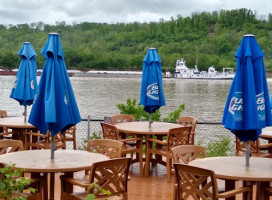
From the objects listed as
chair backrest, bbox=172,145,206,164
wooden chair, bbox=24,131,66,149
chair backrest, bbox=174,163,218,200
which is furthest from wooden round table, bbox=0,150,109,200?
wooden chair, bbox=24,131,66,149

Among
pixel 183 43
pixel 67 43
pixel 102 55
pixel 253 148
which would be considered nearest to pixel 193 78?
pixel 183 43

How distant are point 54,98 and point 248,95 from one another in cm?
173

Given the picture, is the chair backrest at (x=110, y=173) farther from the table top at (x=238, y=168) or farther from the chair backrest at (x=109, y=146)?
the chair backrest at (x=109, y=146)

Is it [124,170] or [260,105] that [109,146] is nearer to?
[124,170]

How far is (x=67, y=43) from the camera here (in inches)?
1890

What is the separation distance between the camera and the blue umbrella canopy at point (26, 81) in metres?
6.66

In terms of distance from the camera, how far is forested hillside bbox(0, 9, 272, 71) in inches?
1818

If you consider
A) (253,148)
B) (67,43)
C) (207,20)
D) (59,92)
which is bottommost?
(253,148)

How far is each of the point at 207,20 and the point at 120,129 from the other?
175 ft

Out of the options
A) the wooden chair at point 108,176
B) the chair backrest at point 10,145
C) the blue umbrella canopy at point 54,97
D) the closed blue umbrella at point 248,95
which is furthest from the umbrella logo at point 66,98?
the closed blue umbrella at point 248,95

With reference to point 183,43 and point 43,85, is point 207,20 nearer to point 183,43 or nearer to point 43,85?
point 183,43

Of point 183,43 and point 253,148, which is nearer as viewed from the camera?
point 253,148

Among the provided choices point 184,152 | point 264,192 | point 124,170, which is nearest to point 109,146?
point 184,152

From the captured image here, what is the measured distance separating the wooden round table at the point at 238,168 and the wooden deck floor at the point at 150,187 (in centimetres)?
104
